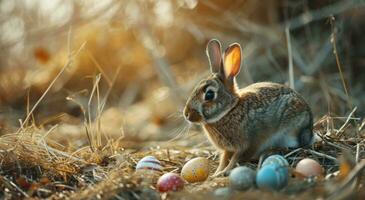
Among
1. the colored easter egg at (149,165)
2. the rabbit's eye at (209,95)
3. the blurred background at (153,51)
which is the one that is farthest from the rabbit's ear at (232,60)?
the blurred background at (153,51)

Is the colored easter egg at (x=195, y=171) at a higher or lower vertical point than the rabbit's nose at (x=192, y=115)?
lower

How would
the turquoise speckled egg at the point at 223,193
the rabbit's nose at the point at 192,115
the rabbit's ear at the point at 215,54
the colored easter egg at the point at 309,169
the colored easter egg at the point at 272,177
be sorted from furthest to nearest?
the rabbit's ear at the point at 215,54
the rabbit's nose at the point at 192,115
the colored easter egg at the point at 309,169
the colored easter egg at the point at 272,177
the turquoise speckled egg at the point at 223,193

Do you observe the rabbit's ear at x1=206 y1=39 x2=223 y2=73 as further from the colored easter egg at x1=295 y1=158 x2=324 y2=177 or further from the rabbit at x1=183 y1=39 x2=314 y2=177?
the colored easter egg at x1=295 y1=158 x2=324 y2=177

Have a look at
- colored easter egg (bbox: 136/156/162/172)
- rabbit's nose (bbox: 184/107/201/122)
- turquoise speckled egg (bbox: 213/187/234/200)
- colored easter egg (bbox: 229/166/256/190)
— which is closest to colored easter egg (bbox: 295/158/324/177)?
colored easter egg (bbox: 229/166/256/190)

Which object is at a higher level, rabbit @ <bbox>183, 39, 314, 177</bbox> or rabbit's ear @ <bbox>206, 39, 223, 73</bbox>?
rabbit's ear @ <bbox>206, 39, 223, 73</bbox>

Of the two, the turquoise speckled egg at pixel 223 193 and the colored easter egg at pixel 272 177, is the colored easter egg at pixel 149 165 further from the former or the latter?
the colored easter egg at pixel 272 177

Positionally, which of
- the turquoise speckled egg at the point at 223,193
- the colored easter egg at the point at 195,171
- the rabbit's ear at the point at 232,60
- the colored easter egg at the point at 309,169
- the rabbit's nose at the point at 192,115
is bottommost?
the colored easter egg at the point at 195,171

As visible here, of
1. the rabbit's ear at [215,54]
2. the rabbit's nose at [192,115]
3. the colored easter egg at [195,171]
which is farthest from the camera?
the rabbit's ear at [215,54]

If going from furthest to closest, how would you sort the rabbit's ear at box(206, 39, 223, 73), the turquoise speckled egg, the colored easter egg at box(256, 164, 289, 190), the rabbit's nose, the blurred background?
the blurred background < the rabbit's ear at box(206, 39, 223, 73) < the rabbit's nose < the colored easter egg at box(256, 164, 289, 190) < the turquoise speckled egg
